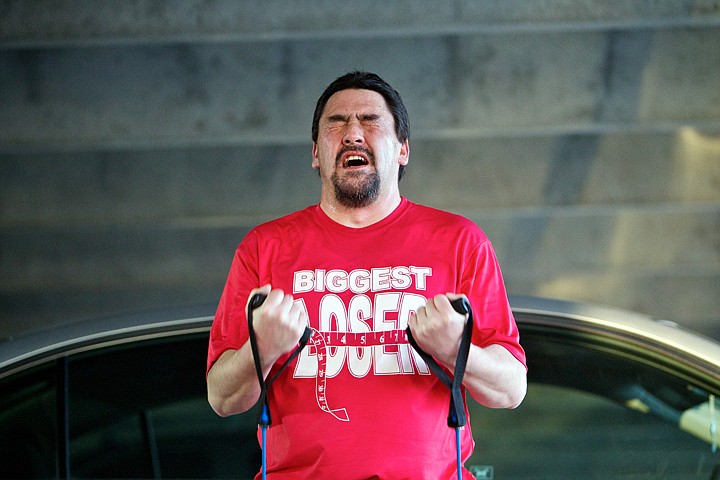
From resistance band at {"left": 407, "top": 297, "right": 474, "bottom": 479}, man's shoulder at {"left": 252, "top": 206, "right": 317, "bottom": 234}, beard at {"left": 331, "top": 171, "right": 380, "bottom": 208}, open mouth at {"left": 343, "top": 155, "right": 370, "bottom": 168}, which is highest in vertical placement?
open mouth at {"left": 343, "top": 155, "right": 370, "bottom": 168}

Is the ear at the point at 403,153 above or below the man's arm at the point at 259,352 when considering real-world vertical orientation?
above

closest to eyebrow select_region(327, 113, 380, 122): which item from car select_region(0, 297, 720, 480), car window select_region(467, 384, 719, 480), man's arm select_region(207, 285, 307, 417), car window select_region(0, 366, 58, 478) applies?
man's arm select_region(207, 285, 307, 417)

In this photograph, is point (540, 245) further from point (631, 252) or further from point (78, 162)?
point (78, 162)

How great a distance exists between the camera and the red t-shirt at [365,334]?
5.41ft

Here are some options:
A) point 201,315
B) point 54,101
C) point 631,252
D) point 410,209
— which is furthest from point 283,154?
point 410,209

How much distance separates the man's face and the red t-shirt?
0.27ft

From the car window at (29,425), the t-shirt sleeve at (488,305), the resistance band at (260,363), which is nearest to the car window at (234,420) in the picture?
the car window at (29,425)

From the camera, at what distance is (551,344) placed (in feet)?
7.07

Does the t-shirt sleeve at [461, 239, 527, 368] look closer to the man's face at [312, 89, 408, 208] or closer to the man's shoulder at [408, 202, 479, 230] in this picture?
→ the man's shoulder at [408, 202, 479, 230]

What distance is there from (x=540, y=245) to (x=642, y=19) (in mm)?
1366

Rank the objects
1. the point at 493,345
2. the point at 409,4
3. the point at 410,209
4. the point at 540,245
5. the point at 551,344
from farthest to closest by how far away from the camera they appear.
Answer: the point at 540,245 → the point at 409,4 → the point at 551,344 → the point at 410,209 → the point at 493,345

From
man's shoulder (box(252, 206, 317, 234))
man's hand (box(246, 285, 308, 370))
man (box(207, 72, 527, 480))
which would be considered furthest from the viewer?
man's shoulder (box(252, 206, 317, 234))

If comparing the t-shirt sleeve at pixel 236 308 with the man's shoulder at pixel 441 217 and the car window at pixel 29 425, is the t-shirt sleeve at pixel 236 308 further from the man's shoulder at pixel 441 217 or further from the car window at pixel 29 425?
the car window at pixel 29 425

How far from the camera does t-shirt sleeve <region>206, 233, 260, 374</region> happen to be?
5.82 ft
